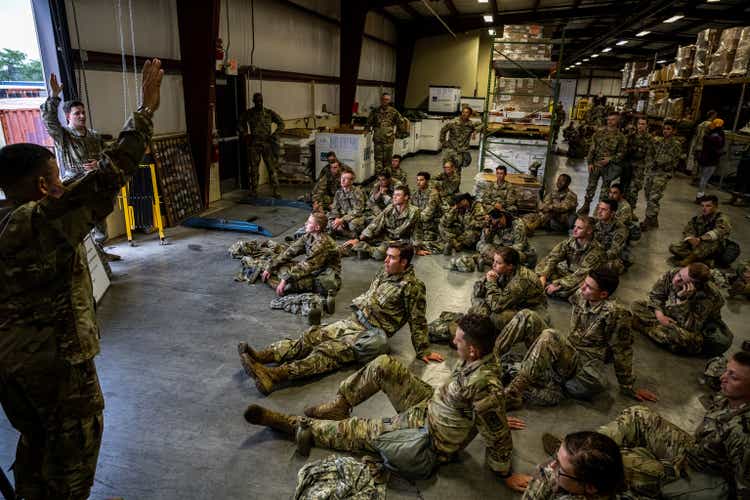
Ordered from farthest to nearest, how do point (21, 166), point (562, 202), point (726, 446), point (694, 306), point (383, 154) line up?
1. point (383, 154)
2. point (562, 202)
3. point (694, 306)
4. point (726, 446)
5. point (21, 166)

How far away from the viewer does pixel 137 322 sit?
5.03 m

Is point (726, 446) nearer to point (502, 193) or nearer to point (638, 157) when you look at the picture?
point (502, 193)

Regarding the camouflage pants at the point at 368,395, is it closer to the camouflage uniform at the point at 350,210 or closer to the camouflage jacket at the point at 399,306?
the camouflage jacket at the point at 399,306

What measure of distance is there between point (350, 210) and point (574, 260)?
3.95 metres

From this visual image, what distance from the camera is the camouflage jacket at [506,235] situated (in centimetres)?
711

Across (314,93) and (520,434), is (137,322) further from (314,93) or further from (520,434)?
(314,93)

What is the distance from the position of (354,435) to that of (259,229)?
18.1ft

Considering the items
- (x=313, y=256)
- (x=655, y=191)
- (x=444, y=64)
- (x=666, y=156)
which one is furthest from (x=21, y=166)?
(x=444, y=64)

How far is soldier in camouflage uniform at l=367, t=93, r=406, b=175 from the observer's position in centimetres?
1186

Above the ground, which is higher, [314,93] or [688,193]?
[314,93]

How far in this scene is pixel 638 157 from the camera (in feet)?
30.6

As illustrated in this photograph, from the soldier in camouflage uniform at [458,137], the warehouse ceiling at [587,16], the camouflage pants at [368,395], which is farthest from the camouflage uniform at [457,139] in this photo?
the camouflage pants at [368,395]

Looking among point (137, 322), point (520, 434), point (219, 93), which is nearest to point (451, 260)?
point (520, 434)

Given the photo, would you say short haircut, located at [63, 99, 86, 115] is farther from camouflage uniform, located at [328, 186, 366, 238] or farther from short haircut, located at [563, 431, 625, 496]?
short haircut, located at [563, 431, 625, 496]
